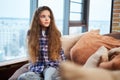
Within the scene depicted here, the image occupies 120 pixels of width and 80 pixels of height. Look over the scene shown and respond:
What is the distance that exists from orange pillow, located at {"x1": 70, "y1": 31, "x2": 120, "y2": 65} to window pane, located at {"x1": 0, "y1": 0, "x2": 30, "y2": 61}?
0.88 meters

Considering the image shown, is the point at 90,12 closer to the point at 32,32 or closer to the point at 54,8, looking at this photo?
the point at 54,8

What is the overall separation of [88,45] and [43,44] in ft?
1.72

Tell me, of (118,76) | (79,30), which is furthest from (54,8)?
(118,76)

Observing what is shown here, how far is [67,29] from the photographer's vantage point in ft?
13.8

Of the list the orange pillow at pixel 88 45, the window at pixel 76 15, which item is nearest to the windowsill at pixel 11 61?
the orange pillow at pixel 88 45

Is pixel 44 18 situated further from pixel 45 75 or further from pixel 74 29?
pixel 74 29

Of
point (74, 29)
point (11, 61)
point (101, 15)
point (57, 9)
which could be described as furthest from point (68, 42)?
point (101, 15)

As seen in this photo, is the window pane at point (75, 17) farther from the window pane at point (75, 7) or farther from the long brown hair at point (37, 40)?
the long brown hair at point (37, 40)

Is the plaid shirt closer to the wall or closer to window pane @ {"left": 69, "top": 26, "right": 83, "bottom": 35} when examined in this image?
window pane @ {"left": 69, "top": 26, "right": 83, "bottom": 35}

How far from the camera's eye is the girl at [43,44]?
101 inches

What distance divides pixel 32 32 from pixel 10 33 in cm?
69

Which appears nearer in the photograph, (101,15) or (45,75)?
(45,75)

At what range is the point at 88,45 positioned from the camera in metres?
2.77

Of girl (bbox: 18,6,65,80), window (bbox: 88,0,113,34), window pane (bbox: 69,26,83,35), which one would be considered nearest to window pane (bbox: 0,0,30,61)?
girl (bbox: 18,6,65,80)
